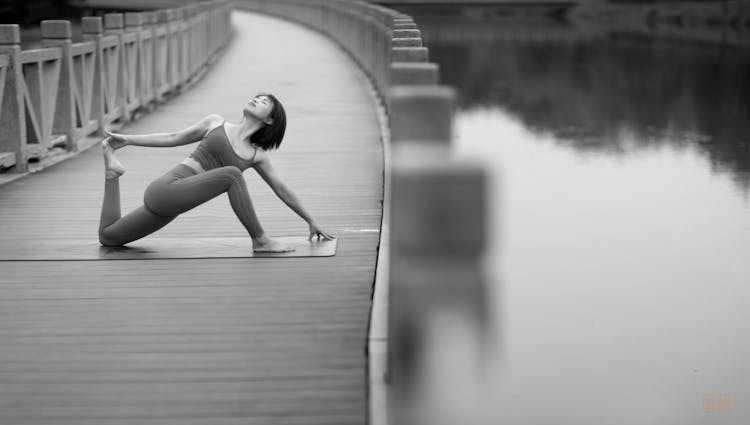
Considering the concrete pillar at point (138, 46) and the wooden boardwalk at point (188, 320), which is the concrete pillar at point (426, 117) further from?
the concrete pillar at point (138, 46)

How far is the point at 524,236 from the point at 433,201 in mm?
12411

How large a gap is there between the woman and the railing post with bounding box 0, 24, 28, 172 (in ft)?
10.7

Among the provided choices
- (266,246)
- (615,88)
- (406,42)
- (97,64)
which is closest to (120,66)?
(97,64)

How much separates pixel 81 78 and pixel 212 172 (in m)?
5.97

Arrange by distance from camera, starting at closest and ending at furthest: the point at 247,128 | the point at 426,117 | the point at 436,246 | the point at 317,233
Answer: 1. the point at 436,246
2. the point at 426,117
3. the point at 247,128
4. the point at 317,233

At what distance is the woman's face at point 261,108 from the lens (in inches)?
285

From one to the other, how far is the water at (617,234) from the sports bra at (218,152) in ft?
6.41

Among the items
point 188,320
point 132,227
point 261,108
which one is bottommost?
point 188,320

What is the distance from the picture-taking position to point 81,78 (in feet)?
41.7

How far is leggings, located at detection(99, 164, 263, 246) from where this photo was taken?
7230 millimetres

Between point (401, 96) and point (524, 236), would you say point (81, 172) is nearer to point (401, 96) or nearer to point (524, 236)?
point (524, 236)

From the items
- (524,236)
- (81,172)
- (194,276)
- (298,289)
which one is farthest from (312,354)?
(524,236)

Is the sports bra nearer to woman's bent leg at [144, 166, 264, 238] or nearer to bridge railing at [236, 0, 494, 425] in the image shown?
woman's bent leg at [144, 166, 264, 238]

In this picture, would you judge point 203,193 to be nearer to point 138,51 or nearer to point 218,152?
point 218,152
